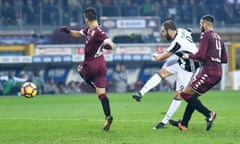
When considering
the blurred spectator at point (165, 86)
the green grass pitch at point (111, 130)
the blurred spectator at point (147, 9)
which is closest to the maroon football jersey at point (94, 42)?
the green grass pitch at point (111, 130)

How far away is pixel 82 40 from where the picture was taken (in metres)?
42.9

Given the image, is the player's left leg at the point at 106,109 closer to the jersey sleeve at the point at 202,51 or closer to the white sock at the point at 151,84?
the white sock at the point at 151,84

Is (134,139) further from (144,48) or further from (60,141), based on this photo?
(144,48)

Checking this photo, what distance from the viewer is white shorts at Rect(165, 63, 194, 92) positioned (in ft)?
54.3

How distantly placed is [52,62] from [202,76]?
84.4ft

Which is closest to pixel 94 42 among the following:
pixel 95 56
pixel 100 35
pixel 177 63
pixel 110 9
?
pixel 100 35

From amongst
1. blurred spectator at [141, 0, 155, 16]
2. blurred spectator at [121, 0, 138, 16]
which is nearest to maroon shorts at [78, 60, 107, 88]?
blurred spectator at [121, 0, 138, 16]

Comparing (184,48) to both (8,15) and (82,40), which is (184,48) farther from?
(8,15)

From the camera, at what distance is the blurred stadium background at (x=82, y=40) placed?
4109cm

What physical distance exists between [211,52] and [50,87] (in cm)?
2527

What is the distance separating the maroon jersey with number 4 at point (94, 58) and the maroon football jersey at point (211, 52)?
197 cm

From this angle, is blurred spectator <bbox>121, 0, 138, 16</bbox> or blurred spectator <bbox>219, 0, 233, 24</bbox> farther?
blurred spectator <bbox>219, 0, 233, 24</bbox>

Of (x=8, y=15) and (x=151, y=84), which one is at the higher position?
(x=151, y=84)

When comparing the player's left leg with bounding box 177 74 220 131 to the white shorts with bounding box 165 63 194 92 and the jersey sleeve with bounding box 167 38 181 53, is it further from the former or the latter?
the jersey sleeve with bounding box 167 38 181 53
